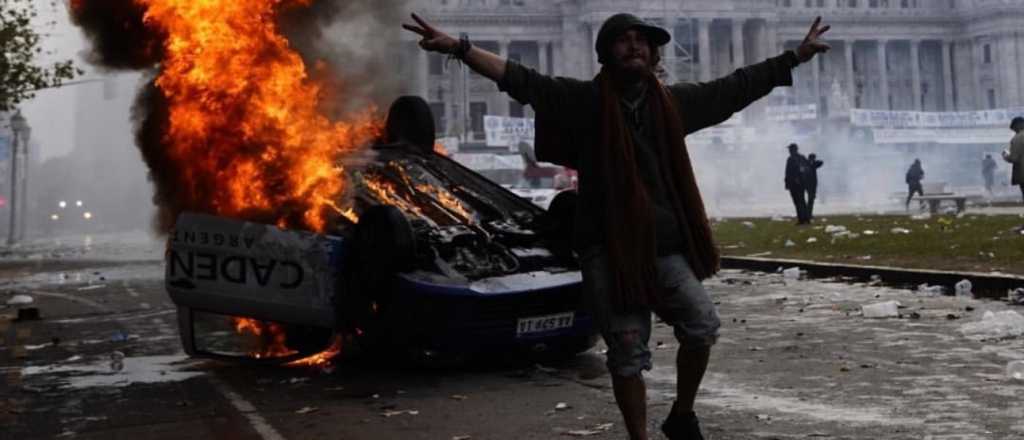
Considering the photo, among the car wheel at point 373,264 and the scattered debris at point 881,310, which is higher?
the car wheel at point 373,264

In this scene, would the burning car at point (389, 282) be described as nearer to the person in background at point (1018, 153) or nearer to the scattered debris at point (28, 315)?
the scattered debris at point (28, 315)

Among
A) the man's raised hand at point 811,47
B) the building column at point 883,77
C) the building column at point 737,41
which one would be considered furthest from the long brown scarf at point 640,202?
the building column at point 883,77

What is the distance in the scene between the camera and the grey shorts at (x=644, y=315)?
14.1 feet

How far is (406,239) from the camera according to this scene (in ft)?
22.0

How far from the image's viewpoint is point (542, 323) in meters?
6.88

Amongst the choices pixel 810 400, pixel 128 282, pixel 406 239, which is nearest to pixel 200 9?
pixel 406 239

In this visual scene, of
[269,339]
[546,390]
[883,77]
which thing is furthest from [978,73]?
[546,390]

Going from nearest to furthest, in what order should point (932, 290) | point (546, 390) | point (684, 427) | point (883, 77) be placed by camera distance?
1. point (684, 427)
2. point (546, 390)
3. point (932, 290)
4. point (883, 77)

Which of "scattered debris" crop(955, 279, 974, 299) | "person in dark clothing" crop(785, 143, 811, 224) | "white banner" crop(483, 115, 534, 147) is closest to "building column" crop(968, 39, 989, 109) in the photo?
"white banner" crop(483, 115, 534, 147)

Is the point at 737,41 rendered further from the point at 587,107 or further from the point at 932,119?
the point at 587,107

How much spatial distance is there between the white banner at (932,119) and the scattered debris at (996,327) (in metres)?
56.0

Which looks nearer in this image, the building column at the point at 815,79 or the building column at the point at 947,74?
the building column at the point at 815,79

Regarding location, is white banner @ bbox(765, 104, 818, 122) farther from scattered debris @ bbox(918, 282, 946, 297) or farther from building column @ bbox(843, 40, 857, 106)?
scattered debris @ bbox(918, 282, 946, 297)

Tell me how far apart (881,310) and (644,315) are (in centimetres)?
588
